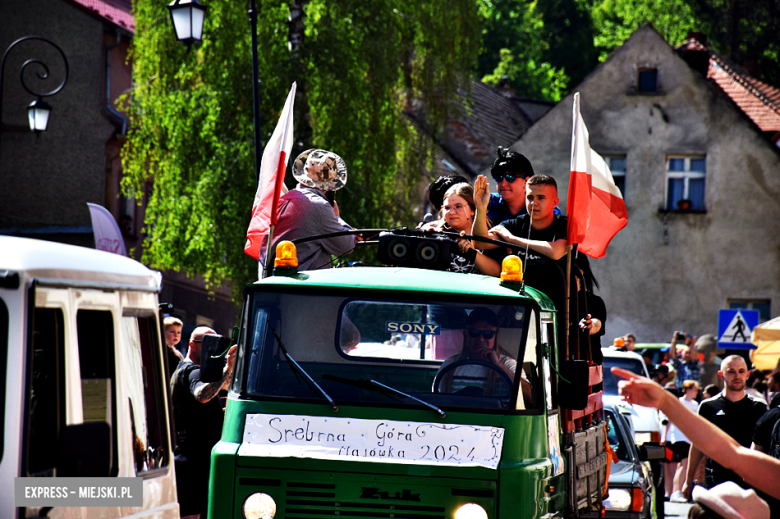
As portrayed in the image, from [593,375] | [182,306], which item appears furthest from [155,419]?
[182,306]

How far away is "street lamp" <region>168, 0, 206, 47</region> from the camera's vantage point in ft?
53.9

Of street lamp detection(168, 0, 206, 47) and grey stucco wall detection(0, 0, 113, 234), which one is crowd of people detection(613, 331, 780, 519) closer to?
street lamp detection(168, 0, 206, 47)

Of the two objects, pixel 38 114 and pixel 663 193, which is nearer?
pixel 38 114

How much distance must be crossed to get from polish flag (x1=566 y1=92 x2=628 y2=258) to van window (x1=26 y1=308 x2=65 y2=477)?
359 cm

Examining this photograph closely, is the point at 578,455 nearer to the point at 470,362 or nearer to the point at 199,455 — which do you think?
the point at 470,362

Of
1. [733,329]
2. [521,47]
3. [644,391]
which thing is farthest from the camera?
[521,47]

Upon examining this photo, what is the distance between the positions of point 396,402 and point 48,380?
199cm

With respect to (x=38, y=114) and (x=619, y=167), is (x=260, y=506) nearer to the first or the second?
(x=38, y=114)

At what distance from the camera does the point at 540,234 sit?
8.00 m

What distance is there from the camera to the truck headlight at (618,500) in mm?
10984

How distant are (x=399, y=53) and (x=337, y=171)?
47.4ft

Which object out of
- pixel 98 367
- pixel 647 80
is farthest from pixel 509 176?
pixel 647 80

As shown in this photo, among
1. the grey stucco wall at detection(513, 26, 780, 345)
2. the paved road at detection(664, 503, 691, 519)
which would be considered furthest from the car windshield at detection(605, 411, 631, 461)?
the grey stucco wall at detection(513, 26, 780, 345)

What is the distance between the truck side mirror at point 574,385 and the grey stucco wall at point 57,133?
2771cm
